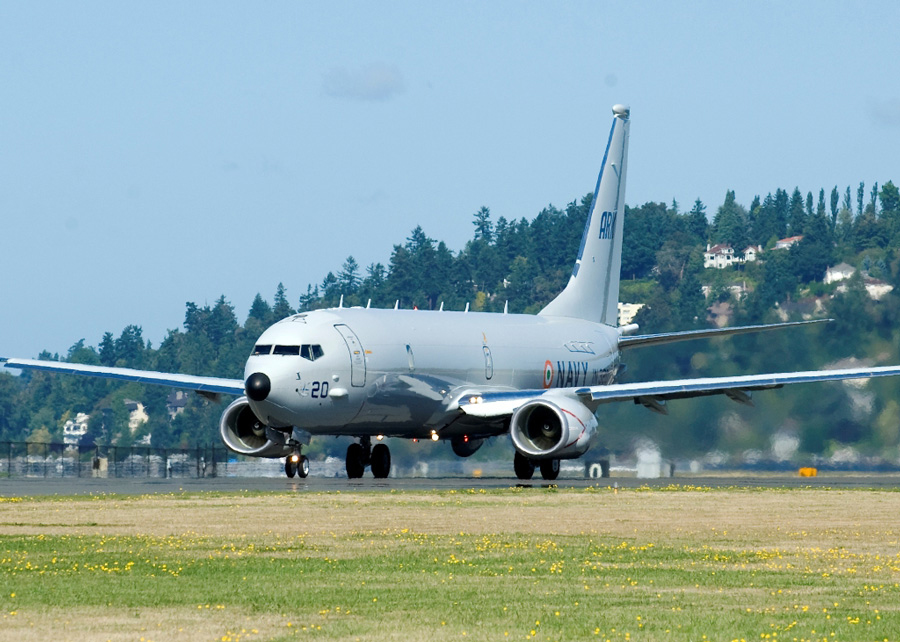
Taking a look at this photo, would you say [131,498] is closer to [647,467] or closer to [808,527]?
[808,527]

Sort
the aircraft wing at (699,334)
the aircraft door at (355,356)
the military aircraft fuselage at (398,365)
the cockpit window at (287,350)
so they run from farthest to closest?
the aircraft wing at (699,334) < the aircraft door at (355,356) < the cockpit window at (287,350) < the military aircraft fuselage at (398,365)

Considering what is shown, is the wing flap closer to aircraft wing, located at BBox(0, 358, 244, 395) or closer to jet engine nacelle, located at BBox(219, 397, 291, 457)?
jet engine nacelle, located at BBox(219, 397, 291, 457)

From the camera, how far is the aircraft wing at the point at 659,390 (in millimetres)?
40438

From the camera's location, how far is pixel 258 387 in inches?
1460

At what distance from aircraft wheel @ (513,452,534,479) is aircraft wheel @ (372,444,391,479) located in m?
3.36

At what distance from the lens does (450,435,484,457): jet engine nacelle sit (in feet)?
150

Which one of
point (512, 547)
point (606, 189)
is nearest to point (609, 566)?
point (512, 547)

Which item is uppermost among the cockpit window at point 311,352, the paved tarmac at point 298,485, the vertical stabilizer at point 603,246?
the vertical stabilizer at point 603,246

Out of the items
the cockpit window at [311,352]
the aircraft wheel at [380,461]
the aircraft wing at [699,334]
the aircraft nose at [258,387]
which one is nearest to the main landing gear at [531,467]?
the aircraft wheel at [380,461]

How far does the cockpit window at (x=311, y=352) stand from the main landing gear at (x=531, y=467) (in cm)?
668

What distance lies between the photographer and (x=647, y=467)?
157 ft

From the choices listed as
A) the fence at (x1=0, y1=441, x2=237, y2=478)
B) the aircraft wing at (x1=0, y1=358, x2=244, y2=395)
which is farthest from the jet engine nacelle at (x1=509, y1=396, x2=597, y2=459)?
the fence at (x1=0, y1=441, x2=237, y2=478)

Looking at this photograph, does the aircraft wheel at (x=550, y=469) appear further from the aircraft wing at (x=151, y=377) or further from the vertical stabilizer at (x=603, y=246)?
the vertical stabilizer at (x=603, y=246)

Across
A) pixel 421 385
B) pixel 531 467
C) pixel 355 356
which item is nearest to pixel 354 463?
pixel 421 385
